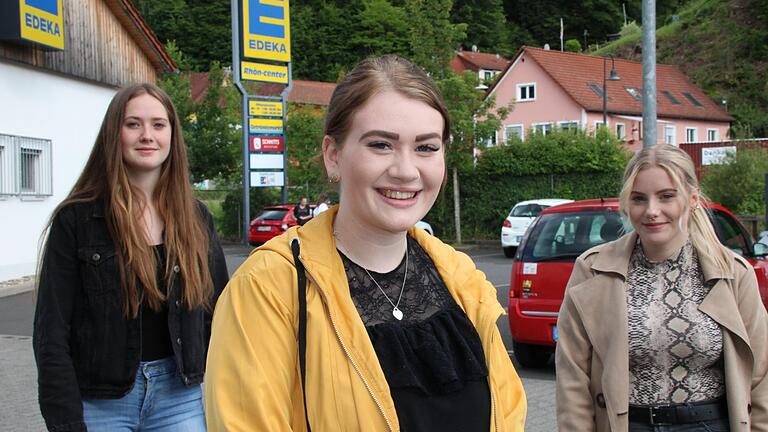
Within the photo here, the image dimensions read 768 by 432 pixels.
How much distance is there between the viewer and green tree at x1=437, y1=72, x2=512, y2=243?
3022 cm

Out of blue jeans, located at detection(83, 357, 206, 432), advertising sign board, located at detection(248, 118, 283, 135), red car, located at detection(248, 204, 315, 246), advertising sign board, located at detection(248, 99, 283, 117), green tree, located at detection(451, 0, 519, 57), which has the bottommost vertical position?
red car, located at detection(248, 204, 315, 246)

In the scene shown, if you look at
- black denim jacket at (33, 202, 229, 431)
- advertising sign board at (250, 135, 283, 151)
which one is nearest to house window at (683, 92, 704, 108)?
advertising sign board at (250, 135, 283, 151)

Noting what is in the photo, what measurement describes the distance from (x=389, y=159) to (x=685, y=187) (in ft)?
6.58

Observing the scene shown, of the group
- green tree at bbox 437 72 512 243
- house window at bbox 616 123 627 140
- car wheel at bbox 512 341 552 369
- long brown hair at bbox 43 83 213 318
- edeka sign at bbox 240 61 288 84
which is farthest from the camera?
house window at bbox 616 123 627 140

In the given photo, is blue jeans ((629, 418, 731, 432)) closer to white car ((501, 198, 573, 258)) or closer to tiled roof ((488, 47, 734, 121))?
white car ((501, 198, 573, 258))

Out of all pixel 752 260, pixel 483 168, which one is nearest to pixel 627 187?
pixel 752 260

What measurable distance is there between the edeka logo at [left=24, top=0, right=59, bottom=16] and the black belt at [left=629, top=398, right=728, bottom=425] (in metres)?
19.2

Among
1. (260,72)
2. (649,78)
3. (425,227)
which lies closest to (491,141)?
(260,72)

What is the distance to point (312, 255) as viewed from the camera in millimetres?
2068

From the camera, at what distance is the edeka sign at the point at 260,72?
28609mm

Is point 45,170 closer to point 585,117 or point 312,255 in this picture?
point 312,255

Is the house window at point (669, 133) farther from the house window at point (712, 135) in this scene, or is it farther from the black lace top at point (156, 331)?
the black lace top at point (156, 331)

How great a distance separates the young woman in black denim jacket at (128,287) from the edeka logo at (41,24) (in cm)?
1778

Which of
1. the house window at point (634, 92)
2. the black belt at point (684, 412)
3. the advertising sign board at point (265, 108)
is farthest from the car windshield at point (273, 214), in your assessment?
the house window at point (634, 92)
